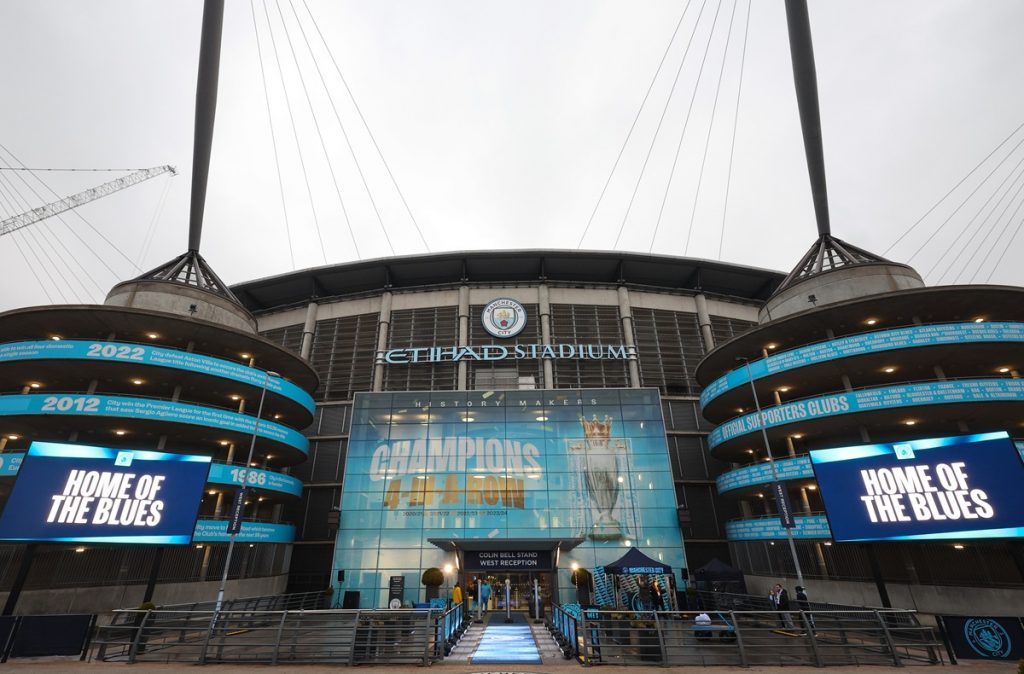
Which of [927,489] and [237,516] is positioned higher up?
[237,516]

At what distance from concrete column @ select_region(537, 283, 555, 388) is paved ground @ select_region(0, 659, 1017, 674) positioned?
2984 cm

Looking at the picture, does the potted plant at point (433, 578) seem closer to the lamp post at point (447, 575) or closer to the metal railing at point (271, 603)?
the lamp post at point (447, 575)

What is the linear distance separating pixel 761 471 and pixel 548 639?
19.5 m

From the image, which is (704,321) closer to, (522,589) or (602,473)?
(602,473)

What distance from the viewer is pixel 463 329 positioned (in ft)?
152

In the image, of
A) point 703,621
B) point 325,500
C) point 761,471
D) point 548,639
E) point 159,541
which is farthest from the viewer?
point 325,500

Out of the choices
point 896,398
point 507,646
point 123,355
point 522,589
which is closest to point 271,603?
point 522,589

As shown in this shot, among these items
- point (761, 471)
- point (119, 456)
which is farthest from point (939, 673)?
point (119, 456)

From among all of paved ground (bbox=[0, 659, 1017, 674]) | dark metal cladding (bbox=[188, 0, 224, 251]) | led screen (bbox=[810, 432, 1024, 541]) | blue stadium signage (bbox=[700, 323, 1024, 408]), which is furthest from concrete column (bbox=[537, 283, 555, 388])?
dark metal cladding (bbox=[188, 0, 224, 251])

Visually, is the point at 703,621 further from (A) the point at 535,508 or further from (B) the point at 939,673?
(A) the point at 535,508

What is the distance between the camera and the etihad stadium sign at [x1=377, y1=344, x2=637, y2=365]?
44188 mm

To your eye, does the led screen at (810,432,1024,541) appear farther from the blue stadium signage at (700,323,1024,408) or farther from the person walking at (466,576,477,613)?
the person walking at (466,576,477,613)

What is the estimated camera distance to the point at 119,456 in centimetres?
2025

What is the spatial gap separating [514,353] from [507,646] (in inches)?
1125
